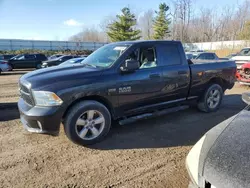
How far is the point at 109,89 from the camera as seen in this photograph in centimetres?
411

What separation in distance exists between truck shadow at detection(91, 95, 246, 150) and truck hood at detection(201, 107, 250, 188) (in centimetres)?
208

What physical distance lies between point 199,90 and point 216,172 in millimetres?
4211

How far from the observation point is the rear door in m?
4.86


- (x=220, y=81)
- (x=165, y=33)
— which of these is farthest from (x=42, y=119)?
(x=165, y=33)

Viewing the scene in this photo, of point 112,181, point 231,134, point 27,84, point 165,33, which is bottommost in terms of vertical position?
point 112,181

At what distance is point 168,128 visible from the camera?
484 cm

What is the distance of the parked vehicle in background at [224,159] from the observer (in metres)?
1.58

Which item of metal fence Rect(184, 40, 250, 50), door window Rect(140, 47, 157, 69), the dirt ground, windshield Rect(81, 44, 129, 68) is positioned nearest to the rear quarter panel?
the dirt ground

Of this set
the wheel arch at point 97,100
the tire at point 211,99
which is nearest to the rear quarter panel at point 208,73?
the tire at point 211,99

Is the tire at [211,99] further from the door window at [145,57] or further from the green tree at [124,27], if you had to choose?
the green tree at [124,27]

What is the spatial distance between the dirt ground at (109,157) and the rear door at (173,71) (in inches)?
26.8

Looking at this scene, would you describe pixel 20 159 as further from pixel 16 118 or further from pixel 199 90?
pixel 199 90

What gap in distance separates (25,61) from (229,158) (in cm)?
2409

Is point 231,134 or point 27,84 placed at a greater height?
point 27,84
